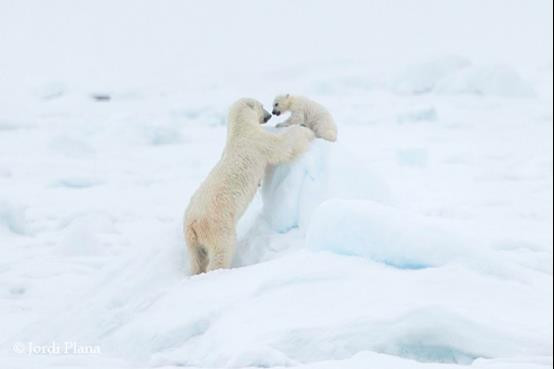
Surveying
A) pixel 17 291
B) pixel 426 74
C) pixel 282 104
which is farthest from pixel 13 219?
pixel 426 74

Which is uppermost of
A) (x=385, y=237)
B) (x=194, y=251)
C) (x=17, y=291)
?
(x=385, y=237)

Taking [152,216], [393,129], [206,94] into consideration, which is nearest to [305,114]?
[152,216]

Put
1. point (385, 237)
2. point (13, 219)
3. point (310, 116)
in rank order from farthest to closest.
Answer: point (13, 219)
point (310, 116)
point (385, 237)

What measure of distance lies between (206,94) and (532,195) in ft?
36.9

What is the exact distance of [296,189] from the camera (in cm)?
410

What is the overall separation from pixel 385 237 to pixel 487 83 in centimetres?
1410

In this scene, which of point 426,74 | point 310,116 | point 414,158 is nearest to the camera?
point 310,116

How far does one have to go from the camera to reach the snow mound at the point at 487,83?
16.5 metres

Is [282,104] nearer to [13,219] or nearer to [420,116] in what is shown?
[13,219]

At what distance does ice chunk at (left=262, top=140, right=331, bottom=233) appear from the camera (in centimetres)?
402

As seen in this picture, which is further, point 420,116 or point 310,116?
point 420,116

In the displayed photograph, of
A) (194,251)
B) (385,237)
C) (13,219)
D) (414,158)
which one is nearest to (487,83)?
(414,158)

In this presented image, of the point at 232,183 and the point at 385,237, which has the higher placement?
the point at 232,183

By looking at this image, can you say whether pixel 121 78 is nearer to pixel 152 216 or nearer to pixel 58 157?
pixel 58 157
